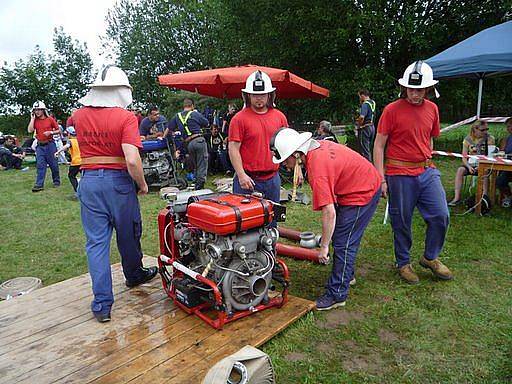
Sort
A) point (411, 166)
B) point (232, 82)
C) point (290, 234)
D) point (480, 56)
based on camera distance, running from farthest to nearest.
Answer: point (232, 82) < point (480, 56) < point (290, 234) < point (411, 166)

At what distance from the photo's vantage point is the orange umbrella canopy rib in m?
8.09

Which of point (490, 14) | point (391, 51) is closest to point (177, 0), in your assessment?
point (391, 51)

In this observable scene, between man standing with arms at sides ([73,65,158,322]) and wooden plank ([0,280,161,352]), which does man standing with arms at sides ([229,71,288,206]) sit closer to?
man standing with arms at sides ([73,65,158,322])

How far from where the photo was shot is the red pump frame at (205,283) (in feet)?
9.47

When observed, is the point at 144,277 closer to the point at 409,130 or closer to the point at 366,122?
the point at 409,130

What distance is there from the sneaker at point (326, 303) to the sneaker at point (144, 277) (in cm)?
153

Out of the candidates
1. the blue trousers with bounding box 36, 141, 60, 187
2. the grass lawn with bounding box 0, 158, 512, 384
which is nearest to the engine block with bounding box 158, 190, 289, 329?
the grass lawn with bounding box 0, 158, 512, 384

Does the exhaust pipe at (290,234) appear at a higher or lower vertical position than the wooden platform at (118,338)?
higher

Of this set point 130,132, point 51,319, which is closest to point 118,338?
point 51,319

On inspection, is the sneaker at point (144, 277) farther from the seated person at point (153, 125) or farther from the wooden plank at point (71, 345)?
the seated person at point (153, 125)

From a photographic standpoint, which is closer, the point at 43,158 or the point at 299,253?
the point at 299,253

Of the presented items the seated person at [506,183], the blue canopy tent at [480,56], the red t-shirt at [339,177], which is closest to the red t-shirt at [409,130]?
the red t-shirt at [339,177]

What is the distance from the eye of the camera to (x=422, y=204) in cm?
370

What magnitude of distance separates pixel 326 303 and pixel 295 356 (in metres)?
0.68
